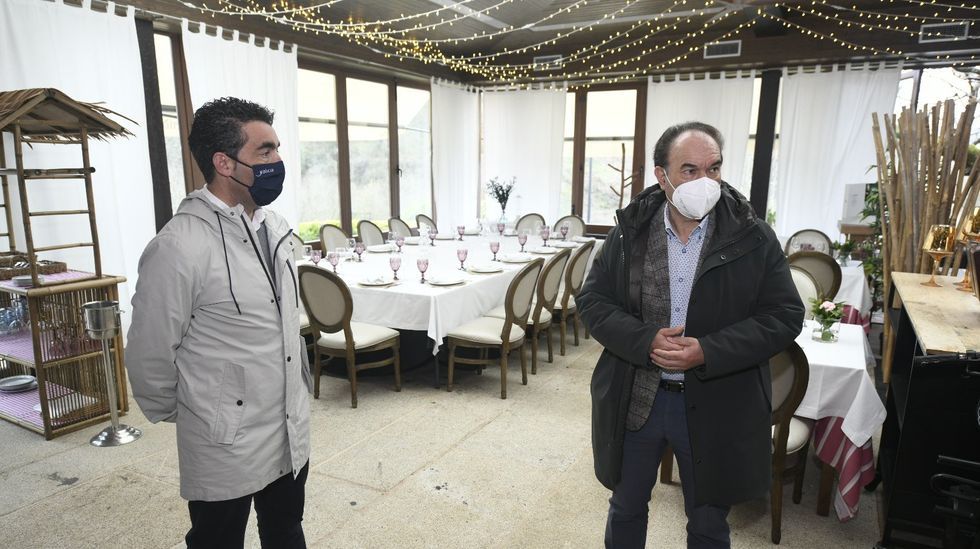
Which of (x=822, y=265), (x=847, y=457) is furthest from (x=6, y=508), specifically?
(x=822, y=265)

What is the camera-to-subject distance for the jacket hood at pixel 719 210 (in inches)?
62.5

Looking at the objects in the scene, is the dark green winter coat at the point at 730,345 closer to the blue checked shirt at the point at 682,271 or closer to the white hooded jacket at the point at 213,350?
the blue checked shirt at the point at 682,271

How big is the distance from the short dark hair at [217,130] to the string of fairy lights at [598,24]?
381 centimetres

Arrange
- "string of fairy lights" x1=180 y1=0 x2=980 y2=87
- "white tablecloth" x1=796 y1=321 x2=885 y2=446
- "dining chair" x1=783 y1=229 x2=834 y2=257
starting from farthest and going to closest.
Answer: "string of fairy lights" x1=180 y1=0 x2=980 y2=87 → "dining chair" x1=783 y1=229 x2=834 y2=257 → "white tablecloth" x1=796 y1=321 x2=885 y2=446

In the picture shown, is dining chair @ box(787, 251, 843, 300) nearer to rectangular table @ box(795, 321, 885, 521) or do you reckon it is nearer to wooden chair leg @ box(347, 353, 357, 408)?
rectangular table @ box(795, 321, 885, 521)

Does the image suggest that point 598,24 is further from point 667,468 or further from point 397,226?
point 667,468

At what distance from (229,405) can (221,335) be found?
0.18 metres

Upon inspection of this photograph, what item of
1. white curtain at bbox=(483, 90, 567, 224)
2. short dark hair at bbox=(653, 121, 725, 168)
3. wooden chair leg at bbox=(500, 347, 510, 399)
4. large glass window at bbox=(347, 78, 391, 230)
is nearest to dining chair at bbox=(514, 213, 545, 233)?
white curtain at bbox=(483, 90, 567, 224)

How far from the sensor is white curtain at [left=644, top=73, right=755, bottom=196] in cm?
676

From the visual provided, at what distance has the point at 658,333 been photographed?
5.11ft

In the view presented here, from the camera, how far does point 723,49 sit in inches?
261

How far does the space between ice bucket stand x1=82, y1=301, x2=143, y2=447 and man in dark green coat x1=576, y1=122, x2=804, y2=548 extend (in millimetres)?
2569

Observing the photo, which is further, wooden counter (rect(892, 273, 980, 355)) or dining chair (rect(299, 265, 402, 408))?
dining chair (rect(299, 265, 402, 408))

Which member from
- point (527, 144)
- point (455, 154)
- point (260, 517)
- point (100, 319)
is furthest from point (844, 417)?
point (455, 154)
